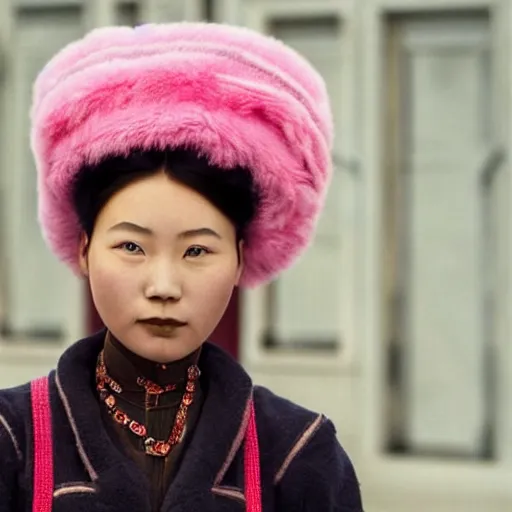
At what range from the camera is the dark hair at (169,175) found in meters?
0.76

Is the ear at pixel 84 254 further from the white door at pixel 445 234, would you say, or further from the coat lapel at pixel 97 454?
the white door at pixel 445 234

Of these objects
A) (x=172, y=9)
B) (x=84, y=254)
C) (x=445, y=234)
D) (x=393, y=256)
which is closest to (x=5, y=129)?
(x=172, y=9)

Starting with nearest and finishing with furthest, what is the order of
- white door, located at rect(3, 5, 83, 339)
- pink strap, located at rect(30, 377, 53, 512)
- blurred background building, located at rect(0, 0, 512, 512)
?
pink strap, located at rect(30, 377, 53, 512) < blurred background building, located at rect(0, 0, 512, 512) < white door, located at rect(3, 5, 83, 339)

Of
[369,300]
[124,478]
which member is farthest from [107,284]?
[369,300]

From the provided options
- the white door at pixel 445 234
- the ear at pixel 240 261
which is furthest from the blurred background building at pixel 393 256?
the ear at pixel 240 261

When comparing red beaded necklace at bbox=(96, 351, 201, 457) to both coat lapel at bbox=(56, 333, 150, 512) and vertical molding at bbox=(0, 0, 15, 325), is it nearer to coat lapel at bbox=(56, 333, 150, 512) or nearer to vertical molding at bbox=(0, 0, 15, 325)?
coat lapel at bbox=(56, 333, 150, 512)

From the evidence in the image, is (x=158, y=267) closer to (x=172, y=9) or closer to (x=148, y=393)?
(x=148, y=393)

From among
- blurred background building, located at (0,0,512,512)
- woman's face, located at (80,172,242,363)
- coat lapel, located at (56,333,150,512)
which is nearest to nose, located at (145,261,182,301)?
woman's face, located at (80,172,242,363)

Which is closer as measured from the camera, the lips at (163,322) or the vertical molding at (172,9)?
the lips at (163,322)

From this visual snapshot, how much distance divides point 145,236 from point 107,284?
0.05 meters

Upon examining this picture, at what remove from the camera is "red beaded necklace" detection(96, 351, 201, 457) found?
2.56 ft

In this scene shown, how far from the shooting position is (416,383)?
255 cm

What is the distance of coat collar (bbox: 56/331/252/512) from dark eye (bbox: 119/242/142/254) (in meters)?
0.12

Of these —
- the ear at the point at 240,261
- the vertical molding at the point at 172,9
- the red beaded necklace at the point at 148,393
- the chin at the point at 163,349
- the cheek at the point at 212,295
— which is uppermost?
the vertical molding at the point at 172,9
